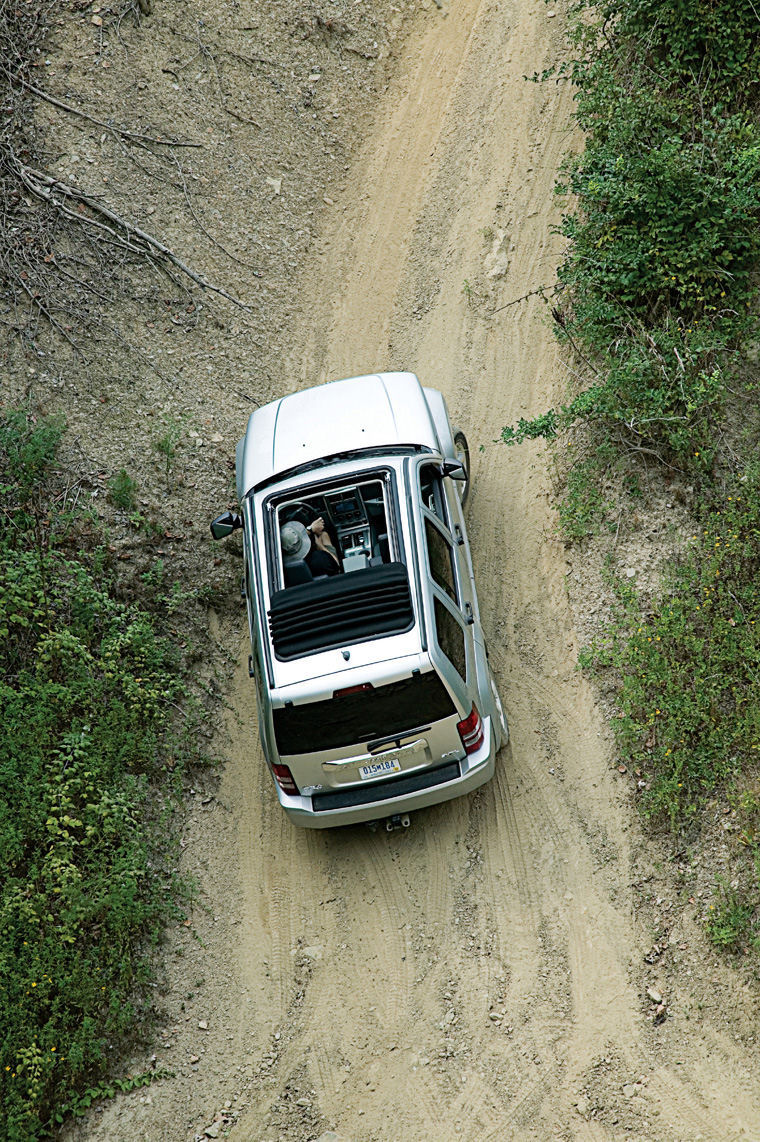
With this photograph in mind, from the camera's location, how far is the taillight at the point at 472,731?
717 centimetres

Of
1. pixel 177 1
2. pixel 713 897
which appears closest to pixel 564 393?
pixel 713 897

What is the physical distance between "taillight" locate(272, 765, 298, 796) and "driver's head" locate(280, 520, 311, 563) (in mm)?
1680

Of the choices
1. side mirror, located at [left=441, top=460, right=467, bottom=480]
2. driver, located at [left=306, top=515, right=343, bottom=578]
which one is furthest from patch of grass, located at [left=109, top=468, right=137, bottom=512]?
side mirror, located at [left=441, top=460, right=467, bottom=480]

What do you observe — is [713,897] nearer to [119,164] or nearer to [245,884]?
[245,884]

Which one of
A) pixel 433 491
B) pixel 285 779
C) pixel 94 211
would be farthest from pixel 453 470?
pixel 94 211

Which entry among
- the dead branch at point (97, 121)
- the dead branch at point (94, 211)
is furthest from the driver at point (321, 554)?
the dead branch at point (97, 121)

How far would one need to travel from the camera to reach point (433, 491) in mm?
8133

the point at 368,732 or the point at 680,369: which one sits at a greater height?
the point at 680,369

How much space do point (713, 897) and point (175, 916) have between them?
4.27 metres

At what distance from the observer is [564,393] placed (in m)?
9.96

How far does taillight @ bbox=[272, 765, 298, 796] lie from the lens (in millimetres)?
7234

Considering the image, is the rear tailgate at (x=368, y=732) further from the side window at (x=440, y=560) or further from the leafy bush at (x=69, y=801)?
the leafy bush at (x=69, y=801)

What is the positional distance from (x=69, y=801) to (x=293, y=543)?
Answer: 2.82 meters

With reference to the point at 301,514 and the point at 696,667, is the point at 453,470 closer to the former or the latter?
the point at 301,514
